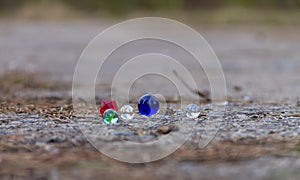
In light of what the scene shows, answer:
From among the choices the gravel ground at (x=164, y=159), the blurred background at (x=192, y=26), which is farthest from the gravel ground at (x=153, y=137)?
the blurred background at (x=192, y=26)

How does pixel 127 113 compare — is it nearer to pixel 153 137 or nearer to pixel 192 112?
pixel 192 112

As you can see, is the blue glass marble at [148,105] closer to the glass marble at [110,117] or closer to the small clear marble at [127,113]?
the small clear marble at [127,113]

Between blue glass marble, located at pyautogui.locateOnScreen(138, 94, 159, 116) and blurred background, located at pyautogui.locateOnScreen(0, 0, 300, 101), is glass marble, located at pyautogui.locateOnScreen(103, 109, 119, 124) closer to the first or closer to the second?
blue glass marble, located at pyautogui.locateOnScreen(138, 94, 159, 116)

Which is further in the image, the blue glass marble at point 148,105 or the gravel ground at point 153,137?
the blue glass marble at point 148,105

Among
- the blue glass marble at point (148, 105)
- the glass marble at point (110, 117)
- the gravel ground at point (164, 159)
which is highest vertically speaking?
the blue glass marble at point (148, 105)

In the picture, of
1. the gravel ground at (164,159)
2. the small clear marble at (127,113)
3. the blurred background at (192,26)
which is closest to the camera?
the gravel ground at (164,159)

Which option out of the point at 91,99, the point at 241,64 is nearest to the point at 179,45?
the point at 241,64

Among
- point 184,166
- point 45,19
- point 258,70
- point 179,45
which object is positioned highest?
point 45,19

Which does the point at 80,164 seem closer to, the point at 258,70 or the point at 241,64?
the point at 258,70
